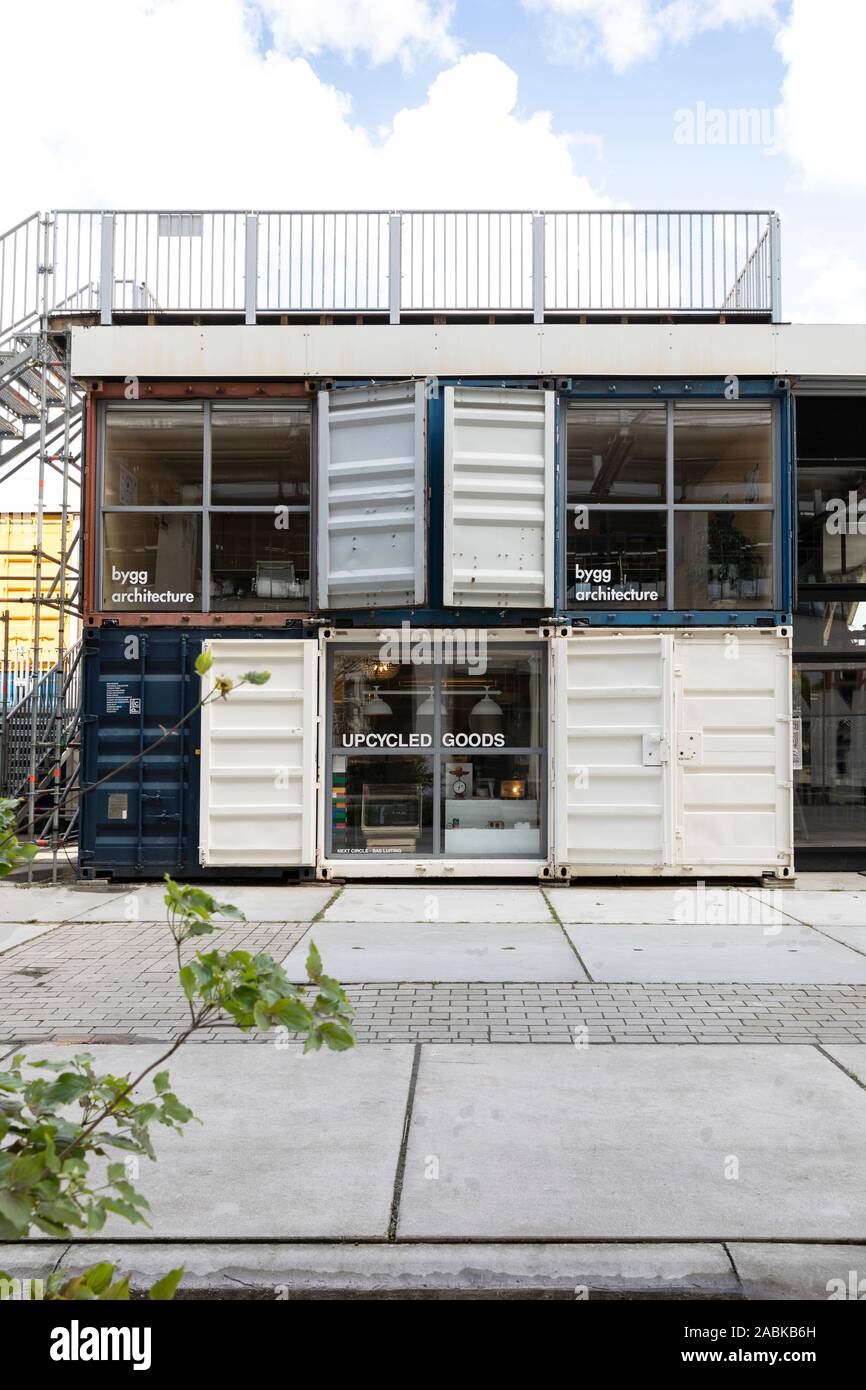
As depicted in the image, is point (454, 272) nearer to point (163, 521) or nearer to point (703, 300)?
point (703, 300)

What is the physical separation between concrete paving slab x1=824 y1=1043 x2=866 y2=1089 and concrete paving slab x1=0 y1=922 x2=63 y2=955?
20.1 feet

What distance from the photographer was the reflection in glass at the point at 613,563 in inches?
434

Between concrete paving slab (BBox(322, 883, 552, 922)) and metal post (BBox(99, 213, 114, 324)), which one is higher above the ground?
metal post (BBox(99, 213, 114, 324))

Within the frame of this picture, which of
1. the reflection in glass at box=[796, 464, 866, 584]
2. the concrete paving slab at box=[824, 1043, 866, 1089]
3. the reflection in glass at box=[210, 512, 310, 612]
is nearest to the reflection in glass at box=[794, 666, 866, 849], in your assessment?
the reflection in glass at box=[796, 464, 866, 584]

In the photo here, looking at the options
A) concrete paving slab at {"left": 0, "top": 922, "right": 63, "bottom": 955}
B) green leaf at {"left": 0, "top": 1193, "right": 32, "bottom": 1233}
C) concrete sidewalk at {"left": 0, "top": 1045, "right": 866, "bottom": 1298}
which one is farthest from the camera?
concrete paving slab at {"left": 0, "top": 922, "right": 63, "bottom": 955}

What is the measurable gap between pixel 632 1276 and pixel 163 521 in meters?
9.88

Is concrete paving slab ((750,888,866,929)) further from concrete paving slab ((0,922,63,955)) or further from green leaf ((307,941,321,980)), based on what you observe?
green leaf ((307,941,321,980))

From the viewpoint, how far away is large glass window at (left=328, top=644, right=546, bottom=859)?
1116 centimetres

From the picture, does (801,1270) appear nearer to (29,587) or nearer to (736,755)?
(736,755)

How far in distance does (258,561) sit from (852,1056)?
8052mm

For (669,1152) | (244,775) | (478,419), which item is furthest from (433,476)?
(669,1152)

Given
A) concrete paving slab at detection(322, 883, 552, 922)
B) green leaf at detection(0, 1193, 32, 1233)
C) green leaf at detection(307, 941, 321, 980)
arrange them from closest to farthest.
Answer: green leaf at detection(0, 1193, 32, 1233) → green leaf at detection(307, 941, 321, 980) → concrete paving slab at detection(322, 883, 552, 922)

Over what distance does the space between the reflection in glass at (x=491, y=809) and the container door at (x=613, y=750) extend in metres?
0.48

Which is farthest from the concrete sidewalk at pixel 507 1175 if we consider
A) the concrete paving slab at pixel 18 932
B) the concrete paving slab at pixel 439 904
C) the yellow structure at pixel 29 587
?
the yellow structure at pixel 29 587
